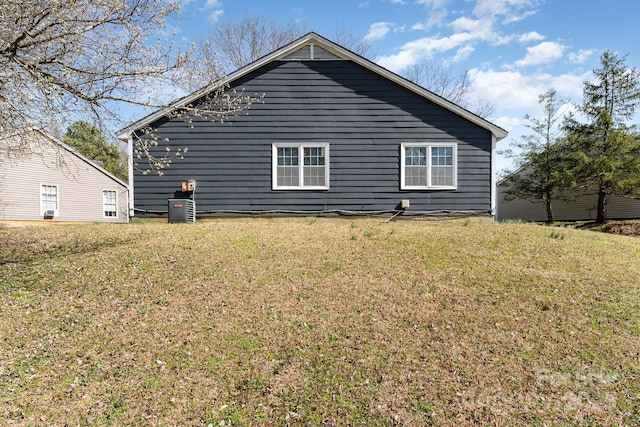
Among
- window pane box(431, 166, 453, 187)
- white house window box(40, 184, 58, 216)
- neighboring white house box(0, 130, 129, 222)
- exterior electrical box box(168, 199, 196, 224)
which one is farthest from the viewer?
white house window box(40, 184, 58, 216)

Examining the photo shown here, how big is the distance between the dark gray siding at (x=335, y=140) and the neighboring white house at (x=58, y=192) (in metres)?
8.82

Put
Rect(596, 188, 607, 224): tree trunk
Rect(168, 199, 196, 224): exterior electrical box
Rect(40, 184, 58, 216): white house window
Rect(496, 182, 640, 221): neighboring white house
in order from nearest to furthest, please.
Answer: Rect(168, 199, 196, 224): exterior electrical box
Rect(596, 188, 607, 224): tree trunk
Rect(40, 184, 58, 216): white house window
Rect(496, 182, 640, 221): neighboring white house

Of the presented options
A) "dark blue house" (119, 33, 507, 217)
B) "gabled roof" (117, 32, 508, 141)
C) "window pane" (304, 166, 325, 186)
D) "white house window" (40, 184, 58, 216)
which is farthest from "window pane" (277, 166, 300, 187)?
"white house window" (40, 184, 58, 216)

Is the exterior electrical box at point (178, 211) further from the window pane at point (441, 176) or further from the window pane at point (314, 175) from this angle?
the window pane at point (441, 176)

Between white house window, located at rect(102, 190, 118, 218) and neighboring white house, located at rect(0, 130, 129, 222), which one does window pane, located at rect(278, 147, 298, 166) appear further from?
white house window, located at rect(102, 190, 118, 218)

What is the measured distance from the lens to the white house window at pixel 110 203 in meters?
21.3

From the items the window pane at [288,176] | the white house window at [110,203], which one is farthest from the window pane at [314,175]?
the white house window at [110,203]

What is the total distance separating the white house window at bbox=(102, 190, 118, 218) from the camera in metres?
21.3

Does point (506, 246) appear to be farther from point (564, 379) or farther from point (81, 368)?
point (81, 368)

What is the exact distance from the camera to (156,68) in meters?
5.69

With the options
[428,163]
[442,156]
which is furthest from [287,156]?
[442,156]

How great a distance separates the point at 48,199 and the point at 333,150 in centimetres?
1664

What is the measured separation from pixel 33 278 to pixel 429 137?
401 inches

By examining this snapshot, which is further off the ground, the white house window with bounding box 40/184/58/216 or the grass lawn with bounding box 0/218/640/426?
the white house window with bounding box 40/184/58/216
